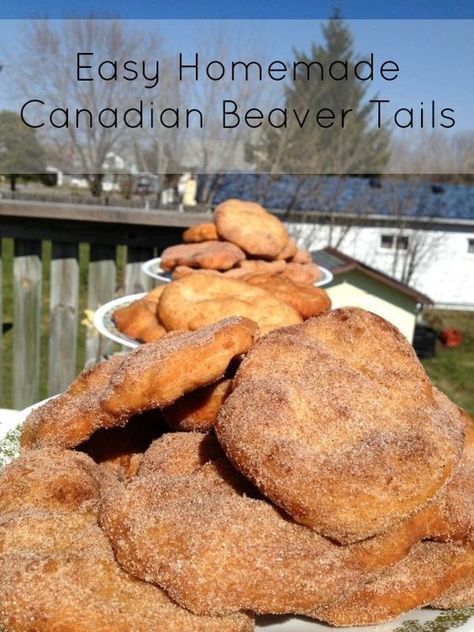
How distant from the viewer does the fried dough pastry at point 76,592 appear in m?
0.81

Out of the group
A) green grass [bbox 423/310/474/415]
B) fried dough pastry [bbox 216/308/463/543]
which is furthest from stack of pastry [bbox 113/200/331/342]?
green grass [bbox 423/310/474/415]

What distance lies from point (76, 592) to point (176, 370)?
1.13 ft

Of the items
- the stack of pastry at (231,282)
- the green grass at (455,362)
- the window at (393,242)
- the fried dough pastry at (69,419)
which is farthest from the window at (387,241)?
the fried dough pastry at (69,419)

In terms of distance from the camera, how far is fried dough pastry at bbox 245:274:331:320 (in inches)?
80.4

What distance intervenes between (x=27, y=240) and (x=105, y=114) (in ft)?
2.34

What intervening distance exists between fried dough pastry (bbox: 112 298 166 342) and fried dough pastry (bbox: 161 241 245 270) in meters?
0.37

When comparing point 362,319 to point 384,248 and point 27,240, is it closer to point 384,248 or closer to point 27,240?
point 27,240

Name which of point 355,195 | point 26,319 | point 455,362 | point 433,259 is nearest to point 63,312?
point 26,319

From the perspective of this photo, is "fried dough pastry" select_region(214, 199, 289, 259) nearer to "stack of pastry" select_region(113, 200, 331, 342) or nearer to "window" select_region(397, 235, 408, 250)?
"stack of pastry" select_region(113, 200, 331, 342)

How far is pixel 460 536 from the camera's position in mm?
957

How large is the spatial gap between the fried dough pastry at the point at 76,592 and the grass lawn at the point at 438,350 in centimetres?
402

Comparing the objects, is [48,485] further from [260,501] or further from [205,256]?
[205,256]

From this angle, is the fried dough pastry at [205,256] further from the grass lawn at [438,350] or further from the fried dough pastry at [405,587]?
the grass lawn at [438,350]

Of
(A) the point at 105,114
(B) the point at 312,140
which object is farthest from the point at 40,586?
(B) the point at 312,140
